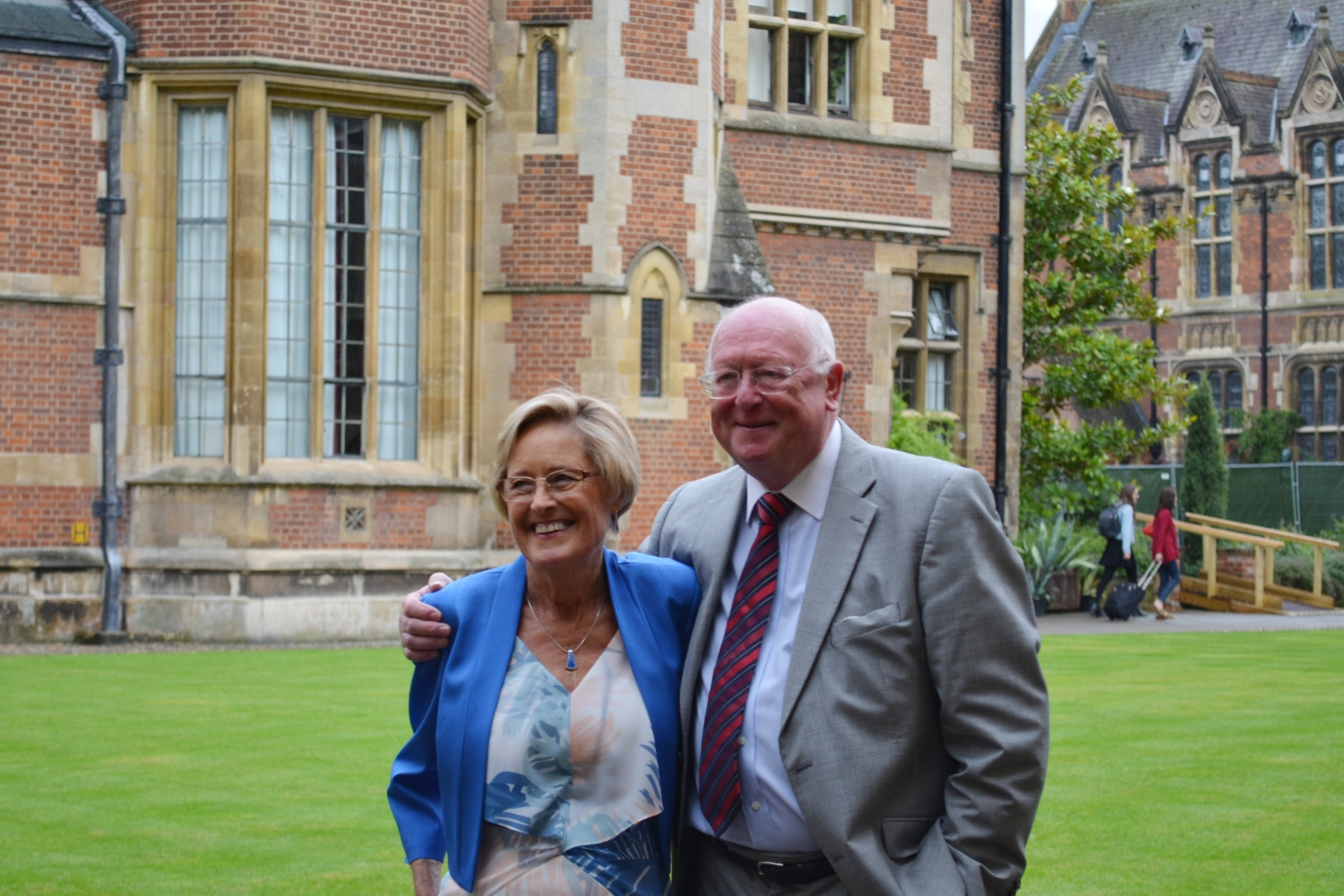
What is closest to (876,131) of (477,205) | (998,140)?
(998,140)

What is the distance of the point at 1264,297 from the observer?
46.5 meters

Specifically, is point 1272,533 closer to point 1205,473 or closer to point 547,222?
point 1205,473

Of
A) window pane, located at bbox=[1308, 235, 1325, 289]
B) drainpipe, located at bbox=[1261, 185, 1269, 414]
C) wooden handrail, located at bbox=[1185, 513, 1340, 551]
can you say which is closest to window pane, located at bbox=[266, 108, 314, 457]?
wooden handrail, located at bbox=[1185, 513, 1340, 551]

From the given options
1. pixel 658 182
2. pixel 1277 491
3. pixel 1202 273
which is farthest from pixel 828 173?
pixel 1202 273

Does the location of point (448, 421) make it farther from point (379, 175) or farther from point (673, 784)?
point (673, 784)

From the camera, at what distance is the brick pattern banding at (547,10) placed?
14359mm

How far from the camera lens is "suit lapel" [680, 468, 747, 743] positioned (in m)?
3.06

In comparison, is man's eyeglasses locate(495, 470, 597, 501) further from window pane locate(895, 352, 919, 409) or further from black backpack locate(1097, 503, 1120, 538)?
window pane locate(895, 352, 919, 409)

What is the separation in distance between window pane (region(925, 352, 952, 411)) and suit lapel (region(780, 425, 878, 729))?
52.6ft

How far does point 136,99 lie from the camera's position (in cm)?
1362

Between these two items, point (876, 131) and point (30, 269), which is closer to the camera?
point (30, 269)

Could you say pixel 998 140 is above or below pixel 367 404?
above

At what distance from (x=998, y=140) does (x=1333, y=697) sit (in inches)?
400

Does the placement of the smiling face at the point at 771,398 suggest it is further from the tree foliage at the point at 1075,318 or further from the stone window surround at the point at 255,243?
the tree foliage at the point at 1075,318
